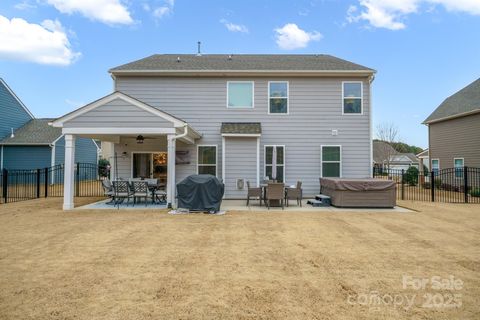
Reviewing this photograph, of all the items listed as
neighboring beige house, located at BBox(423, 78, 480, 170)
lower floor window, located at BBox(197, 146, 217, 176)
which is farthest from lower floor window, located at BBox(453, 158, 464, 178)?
lower floor window, located at BBox(197, 146, 217, 176)

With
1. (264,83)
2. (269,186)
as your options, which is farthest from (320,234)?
(264,83)

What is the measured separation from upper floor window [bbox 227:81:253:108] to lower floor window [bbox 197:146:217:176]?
2252 mm

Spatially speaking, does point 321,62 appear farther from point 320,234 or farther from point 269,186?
point 320,234

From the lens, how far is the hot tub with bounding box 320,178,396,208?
35.4ft

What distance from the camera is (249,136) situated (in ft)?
42.0

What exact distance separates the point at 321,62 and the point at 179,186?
30.4ft

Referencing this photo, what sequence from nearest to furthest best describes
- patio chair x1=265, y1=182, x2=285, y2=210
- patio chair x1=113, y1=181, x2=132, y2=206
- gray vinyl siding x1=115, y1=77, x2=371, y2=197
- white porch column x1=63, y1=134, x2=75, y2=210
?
white porch column x1=63, y1=134, x2=75, y2=210
patio chair x1=265, y1=182, x2=285, y2=210
patio chair x1=113, y1=181, x2=132, y2=206
gray vinyl siding x1=115, y1=77, x2=371, y2=197

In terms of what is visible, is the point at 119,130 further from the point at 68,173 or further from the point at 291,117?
the point at 291,117

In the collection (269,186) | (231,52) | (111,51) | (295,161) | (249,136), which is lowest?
(269,186)

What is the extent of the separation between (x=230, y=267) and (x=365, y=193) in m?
7.73

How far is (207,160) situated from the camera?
13.4m

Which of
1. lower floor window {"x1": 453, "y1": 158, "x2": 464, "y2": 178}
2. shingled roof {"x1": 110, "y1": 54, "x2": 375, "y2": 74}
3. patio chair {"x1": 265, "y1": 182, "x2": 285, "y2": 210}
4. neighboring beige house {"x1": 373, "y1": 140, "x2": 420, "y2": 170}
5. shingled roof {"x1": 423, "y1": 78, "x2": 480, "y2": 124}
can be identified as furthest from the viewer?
neighboring beige house {"x1": 373, "y1": 140, "x2": 420, "y2": 170}

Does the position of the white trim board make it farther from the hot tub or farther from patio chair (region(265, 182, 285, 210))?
the hot tub

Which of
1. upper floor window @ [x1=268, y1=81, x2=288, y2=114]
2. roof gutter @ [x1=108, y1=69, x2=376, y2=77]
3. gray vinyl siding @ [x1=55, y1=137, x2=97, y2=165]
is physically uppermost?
roof gutter @ [x1=108, y1=69, x2=376, y2=77]
